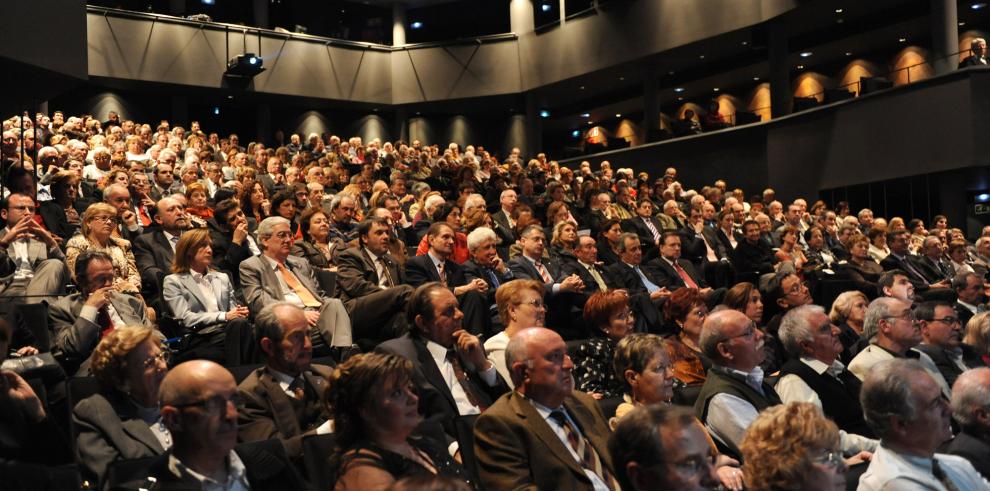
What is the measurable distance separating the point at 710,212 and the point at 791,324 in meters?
6.30

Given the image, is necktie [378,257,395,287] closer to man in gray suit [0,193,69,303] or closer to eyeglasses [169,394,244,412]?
man in gray suit [0,193,69,303]

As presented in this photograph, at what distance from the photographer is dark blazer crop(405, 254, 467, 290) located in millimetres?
5438

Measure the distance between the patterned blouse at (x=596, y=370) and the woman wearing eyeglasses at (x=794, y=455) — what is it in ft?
5.80

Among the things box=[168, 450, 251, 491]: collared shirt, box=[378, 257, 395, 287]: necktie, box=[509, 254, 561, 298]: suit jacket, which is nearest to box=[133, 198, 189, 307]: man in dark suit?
box=[378, 257, 395, 287]: necktie

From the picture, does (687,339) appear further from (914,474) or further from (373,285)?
(914,474)

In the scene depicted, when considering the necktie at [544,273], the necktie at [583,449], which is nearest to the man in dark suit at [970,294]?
the necktie at [544,273]

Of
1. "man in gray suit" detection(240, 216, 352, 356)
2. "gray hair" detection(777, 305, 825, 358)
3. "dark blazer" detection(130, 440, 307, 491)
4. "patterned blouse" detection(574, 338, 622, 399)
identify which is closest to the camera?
"dark blazer" detection(130, 440, 307, 491)

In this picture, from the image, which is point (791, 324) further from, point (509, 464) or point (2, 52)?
point (2, 52)

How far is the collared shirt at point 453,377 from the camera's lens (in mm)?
3723

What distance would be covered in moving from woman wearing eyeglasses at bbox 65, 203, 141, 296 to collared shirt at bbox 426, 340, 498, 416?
Answer: 179cm

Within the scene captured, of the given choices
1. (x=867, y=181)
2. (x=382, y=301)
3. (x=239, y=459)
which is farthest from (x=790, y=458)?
(x=867, y=181)

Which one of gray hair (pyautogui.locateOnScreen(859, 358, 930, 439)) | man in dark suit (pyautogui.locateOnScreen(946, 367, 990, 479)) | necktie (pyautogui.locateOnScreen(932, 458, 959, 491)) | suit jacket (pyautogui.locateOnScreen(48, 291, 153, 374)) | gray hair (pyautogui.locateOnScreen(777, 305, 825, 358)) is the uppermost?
suit jacket (pyautogui.locateOnScreen(48, 291, 153, 374))

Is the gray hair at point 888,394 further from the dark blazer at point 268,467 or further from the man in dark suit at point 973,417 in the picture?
the dark blazer at point 268,467

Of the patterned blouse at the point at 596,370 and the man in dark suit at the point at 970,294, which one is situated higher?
the man in dark suit at the point at 970,294
